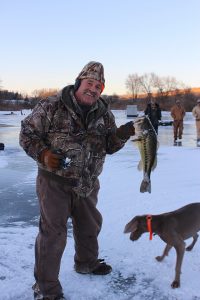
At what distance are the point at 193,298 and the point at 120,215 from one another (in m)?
2.61

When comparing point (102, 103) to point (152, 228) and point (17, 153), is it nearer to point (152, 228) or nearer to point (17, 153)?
point (152, 228)

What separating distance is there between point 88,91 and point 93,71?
0.57ft

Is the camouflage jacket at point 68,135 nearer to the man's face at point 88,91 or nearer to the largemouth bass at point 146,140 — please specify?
the man's face at point 88,91

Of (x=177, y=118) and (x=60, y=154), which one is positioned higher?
(x=60, y=154)

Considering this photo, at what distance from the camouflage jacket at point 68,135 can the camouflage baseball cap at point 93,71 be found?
0.63 ft

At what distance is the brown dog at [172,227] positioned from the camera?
159 inches

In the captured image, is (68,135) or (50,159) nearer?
(50,159)

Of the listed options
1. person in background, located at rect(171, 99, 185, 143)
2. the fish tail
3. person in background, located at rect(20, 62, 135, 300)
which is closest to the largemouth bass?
the fish tail

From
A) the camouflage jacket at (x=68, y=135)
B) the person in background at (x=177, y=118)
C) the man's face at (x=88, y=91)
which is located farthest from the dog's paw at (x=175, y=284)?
the person in background at (x=177, y=118)

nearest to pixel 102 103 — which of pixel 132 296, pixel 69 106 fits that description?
pixel 69 106

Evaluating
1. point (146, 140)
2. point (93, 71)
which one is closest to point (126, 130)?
point (146, 140)

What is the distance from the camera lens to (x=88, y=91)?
3.83 m

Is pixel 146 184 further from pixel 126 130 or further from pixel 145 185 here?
pixel 126 130

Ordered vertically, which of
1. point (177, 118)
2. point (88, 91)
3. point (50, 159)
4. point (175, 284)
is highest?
point (88, 91)
